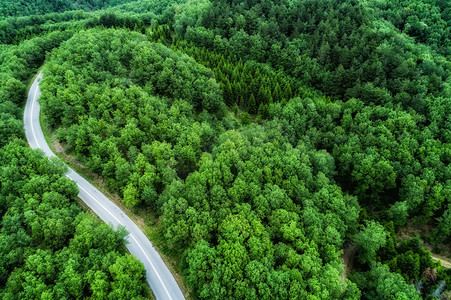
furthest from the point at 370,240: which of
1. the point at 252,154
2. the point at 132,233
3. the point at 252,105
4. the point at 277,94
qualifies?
the point at 252,105

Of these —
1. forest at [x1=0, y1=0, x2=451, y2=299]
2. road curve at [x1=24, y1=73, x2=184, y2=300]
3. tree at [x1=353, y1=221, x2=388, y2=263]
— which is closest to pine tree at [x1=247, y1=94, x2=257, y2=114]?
forest at [x1=0, y1=0, x2=451, y2=299]

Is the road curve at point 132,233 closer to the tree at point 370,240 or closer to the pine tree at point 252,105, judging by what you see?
the tree at point 370,240

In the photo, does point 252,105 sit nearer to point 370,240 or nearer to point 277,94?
point 277,94

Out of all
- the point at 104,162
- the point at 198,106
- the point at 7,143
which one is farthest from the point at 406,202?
the point at 7,143

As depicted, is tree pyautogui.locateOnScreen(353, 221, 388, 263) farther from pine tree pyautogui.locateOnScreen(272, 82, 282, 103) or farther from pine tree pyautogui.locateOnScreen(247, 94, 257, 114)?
pine tree pyautogui.locateOnScreen(247, 94, 257, 114)

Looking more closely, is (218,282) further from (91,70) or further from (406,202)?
(91,70)

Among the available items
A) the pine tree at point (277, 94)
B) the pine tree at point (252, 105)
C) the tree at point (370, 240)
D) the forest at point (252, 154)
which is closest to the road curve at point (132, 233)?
the forest at point (252, 154)
